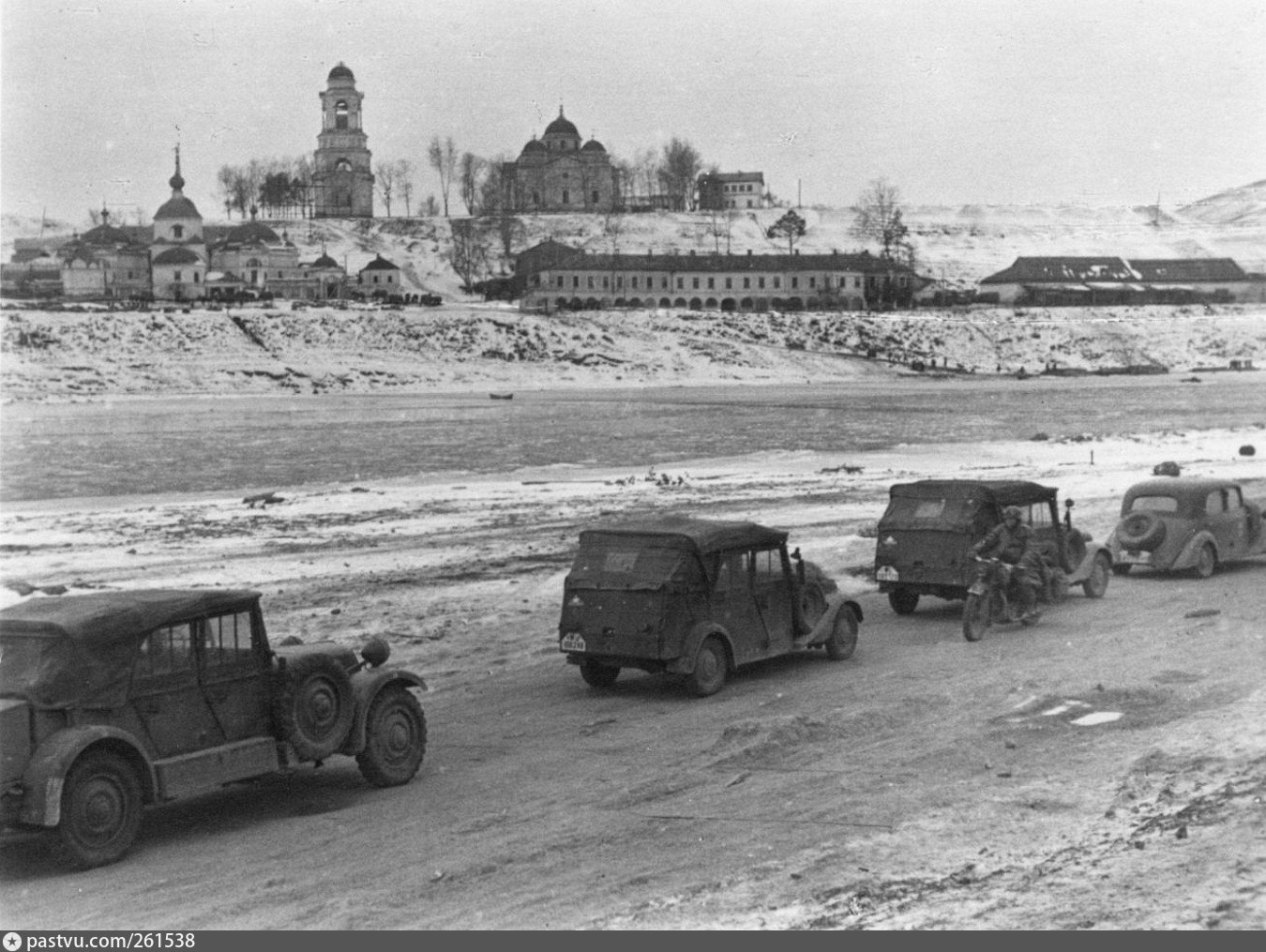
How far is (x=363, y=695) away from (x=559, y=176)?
188 metres

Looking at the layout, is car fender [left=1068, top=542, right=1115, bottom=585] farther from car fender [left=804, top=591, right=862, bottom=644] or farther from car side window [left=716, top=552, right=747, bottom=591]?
car side window [left=716, top=552, right=747, bottom=591]

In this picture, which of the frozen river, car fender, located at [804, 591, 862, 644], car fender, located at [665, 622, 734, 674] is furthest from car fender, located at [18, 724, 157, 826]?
the frozen river

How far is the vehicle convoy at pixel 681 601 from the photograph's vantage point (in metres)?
15.9

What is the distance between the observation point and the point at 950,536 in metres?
19.9

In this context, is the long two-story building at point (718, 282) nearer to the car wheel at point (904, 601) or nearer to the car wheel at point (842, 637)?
the car wheel at point (904, 601)

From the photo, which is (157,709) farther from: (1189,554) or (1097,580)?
(1189,554)

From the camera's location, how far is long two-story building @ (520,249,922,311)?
141 meters

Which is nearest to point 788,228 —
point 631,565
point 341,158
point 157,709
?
point 341,158

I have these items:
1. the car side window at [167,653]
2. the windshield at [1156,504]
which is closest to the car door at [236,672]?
the car side window at [167,653]

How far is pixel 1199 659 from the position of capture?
16.9m

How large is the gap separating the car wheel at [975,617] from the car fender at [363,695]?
8.07 metres
